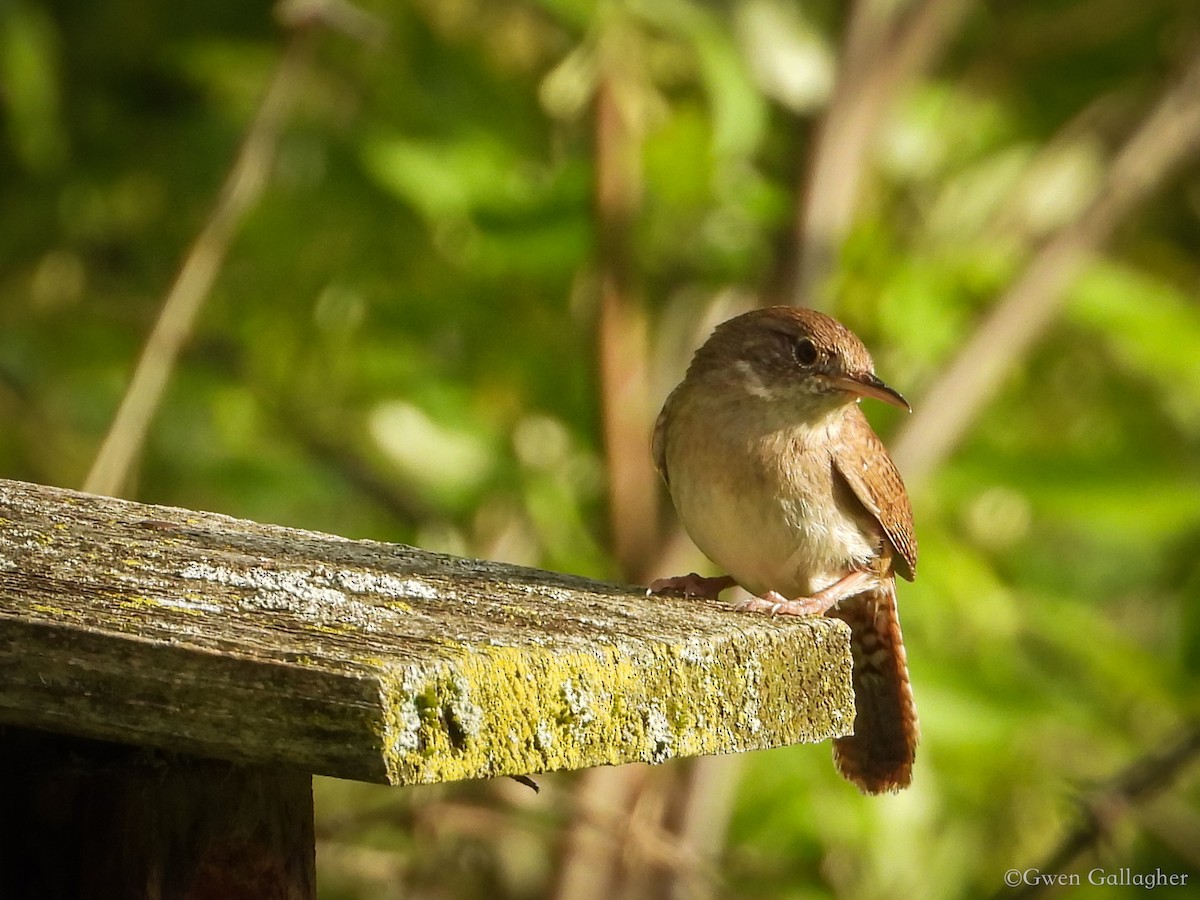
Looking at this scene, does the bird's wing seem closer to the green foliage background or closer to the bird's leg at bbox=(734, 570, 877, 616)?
the bird's leg at bbox=(734, 570, 877, 616)

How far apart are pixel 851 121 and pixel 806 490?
180 cm

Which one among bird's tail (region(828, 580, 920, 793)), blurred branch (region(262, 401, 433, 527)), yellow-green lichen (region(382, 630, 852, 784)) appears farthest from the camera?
blurred branch (region(262, 401, 433, 527))

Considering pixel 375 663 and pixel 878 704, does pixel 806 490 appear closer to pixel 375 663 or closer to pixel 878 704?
pixel 878 704

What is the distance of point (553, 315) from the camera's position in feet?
17.3

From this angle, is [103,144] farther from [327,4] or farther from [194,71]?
[327,4]

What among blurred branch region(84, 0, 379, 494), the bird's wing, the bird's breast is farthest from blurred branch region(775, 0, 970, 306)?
blurred branch region(84, 0, 379, 494)

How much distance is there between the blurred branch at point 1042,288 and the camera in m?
5.07

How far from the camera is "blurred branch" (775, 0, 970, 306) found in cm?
491

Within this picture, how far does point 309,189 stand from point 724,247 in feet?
4.36

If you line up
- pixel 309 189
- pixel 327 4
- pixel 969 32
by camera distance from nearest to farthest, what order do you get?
pixel 327 4
pixel 309 189
pixel 969 32

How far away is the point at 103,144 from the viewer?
5668mm

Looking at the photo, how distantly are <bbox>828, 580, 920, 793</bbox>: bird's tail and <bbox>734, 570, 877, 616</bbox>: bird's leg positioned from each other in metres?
0.09

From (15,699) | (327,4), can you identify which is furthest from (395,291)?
(15,699)

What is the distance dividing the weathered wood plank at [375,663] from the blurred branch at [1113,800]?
5.58 feet
